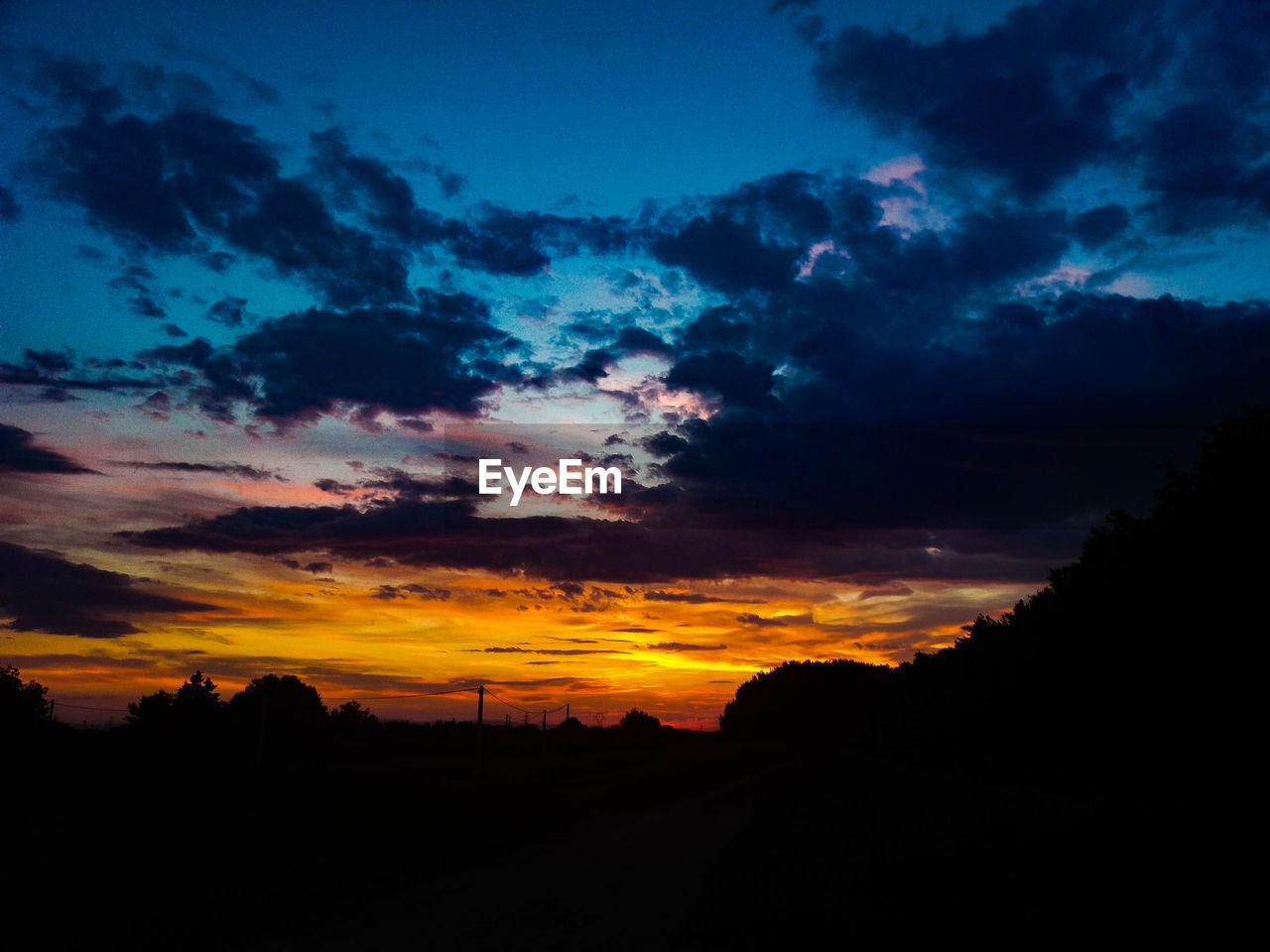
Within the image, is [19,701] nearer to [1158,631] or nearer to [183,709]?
[183,709]

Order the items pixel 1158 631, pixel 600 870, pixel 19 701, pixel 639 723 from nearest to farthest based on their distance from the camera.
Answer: pixel 600 870
pixel 1158 631
pixel 19 701
pixel 639 723

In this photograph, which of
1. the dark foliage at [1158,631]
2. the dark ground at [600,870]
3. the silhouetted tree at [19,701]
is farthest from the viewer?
the silhouetted tree at [19,701]

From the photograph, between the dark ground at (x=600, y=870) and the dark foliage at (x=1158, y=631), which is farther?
the dark foliage at (x=1158, y=631)

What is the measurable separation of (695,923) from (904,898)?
309 centimetres

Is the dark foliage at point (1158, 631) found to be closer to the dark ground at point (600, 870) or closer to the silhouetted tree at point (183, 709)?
the dark ground at point (600, 870)

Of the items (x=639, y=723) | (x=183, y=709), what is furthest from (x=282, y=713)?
(x=639, y=723)

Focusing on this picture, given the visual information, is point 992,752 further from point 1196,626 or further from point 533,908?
point 533,908

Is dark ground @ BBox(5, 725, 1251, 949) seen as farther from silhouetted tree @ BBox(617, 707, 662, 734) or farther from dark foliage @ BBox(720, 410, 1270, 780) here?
silhouetted tree @ BBox(617, 707, 662, 734)

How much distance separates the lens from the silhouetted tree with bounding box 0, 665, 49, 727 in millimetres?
55219

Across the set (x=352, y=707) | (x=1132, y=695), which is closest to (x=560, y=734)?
(x=352, y=707)

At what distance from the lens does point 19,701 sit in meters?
58.8

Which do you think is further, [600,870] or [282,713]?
[282,713]

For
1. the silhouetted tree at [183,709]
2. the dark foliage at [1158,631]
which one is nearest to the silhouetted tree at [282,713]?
the silhouetted tree at [183,709]

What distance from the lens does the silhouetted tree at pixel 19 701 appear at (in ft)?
181
